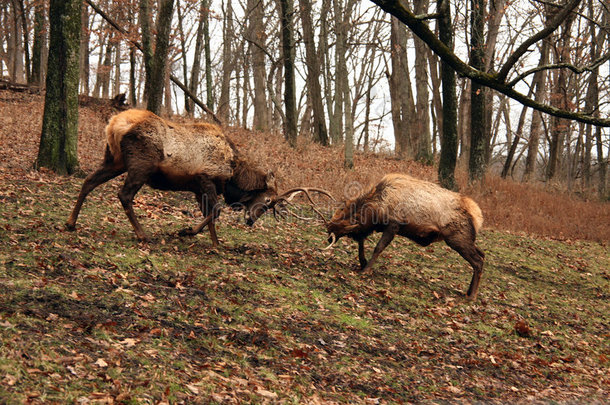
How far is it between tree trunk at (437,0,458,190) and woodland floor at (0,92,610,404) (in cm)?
547

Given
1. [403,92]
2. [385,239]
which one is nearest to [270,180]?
[385,239]

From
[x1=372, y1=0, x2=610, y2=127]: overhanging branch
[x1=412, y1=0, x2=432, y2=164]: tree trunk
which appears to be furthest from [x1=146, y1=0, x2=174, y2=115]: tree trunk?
[x1=412, y1=0, x2=432, y2=164]: tree trunk

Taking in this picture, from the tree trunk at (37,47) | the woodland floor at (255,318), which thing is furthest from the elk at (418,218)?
the tree trunk at (37,47)

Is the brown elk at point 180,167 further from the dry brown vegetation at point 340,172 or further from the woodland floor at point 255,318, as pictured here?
the dry brown vegetation at point 340,172

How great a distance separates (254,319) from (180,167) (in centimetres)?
303

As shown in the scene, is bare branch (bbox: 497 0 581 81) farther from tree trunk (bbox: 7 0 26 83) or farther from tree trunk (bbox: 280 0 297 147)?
tree trunk (bbox: 7 0 26 83)

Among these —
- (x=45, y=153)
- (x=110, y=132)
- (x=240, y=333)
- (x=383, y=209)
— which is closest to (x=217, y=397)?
(x=240, y=333)

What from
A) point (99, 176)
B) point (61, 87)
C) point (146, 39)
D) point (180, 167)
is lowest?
point (99, 176)

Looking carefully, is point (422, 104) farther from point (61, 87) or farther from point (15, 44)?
point (15, 44)

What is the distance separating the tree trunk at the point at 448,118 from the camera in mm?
16391

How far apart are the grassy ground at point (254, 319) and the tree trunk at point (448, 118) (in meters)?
5.75

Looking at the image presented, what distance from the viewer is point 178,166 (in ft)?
27.5

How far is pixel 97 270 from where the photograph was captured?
21.8 ft

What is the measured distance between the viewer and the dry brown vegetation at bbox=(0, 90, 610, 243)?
1522 cm
